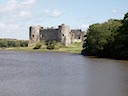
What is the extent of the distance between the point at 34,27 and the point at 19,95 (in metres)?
105

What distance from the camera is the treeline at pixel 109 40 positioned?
198 ft

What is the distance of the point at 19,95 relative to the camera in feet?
67.1

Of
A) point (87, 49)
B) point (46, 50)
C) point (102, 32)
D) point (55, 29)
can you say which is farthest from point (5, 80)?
point (55, 29)

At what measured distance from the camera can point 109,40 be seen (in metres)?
67.0

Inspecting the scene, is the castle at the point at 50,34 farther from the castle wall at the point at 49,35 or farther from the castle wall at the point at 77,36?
the castle wall at the point at 77,36

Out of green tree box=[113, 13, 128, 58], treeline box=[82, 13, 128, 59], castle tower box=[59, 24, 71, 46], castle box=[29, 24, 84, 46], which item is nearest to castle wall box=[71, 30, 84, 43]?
castle box=[29, 24, 84, 46]

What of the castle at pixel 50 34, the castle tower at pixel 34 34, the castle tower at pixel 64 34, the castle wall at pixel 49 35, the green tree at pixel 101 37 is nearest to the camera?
the green tree at pixel 101 37

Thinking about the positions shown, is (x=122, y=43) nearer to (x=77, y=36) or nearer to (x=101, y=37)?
(x=101, y=37)

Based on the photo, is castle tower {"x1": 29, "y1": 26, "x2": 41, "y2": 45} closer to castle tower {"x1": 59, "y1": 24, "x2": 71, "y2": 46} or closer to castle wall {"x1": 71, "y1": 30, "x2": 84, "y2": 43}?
castle tower {"x1": 59, "y1": 24, "x2": 71, "y2": 46}

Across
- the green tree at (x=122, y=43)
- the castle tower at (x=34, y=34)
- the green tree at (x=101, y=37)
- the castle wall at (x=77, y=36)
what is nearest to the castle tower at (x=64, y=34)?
the castle tower at (x=34, y=34)

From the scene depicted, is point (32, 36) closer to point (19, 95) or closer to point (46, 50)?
point (46, 50)

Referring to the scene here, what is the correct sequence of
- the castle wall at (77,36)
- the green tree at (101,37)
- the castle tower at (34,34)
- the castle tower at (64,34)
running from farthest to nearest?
1. the castle wall at (77,36)
2. the castle tower at (34,34)
3. the castle tower at (64,34)
4. the green tree at (101,37)

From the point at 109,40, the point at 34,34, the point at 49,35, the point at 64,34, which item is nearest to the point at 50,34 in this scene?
the point at 49,35

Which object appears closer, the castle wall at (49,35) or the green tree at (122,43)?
the green tree at (122,43)
